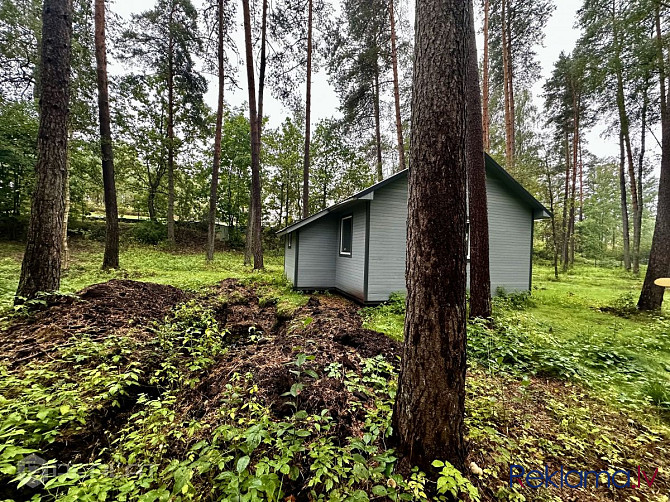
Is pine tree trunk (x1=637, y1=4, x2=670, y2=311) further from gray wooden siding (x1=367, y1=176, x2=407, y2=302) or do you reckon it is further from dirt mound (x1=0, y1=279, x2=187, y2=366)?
dirt mound (x1=0, y1=279, x2=187, y2=366)

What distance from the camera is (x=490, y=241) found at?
8.08m

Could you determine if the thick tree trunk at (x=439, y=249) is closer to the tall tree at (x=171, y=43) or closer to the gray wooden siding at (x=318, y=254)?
the gray wooden siding at (x=318, y=254)

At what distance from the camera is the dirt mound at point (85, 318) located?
3.03 metres

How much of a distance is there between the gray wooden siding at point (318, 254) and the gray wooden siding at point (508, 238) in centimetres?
508

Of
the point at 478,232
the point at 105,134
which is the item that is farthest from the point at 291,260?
the point at 105,134

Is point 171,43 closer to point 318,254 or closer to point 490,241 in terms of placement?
point 318,254

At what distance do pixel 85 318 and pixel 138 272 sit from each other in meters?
6.43

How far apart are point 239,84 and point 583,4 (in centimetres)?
1264

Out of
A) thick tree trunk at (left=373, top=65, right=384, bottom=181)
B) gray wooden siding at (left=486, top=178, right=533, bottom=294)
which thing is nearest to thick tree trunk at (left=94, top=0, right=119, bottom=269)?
thick tree trunk at (left=373, top=65, right=384, bottom=181)

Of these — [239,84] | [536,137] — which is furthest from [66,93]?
[536,137]

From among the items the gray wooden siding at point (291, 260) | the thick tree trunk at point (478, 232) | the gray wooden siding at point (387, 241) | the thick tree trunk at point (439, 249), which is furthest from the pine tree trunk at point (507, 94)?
the thick tree trunk at point (439, 249)

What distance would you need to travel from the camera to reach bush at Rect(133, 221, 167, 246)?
54.4 ft

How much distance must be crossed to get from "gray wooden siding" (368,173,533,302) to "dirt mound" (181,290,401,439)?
1.95m

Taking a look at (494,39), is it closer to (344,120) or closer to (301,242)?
(344,120)
